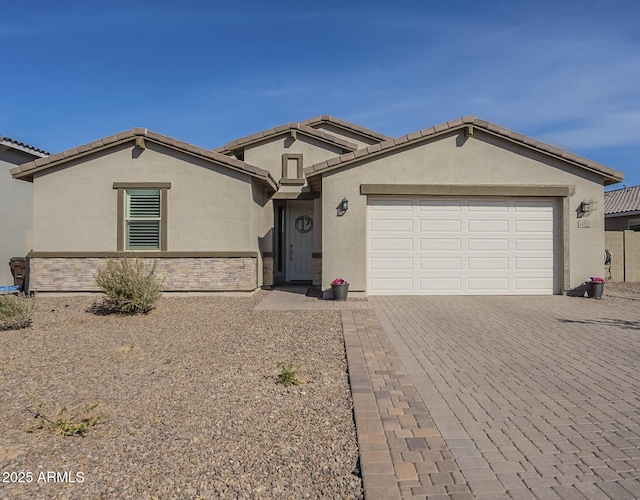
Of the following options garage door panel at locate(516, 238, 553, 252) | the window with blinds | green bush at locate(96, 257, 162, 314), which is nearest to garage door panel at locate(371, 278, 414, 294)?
garage door panel at locate(516, 238, 553, 252)

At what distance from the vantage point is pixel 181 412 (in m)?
4.23

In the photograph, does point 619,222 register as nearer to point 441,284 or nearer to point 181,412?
point 441,284

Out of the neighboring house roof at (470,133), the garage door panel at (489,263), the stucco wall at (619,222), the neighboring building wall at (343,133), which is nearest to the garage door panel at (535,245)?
the garage door panel at (489,263)

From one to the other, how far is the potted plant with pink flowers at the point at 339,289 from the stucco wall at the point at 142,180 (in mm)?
2635

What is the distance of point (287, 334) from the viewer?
7398mm

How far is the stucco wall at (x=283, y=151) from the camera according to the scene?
49.2 feet

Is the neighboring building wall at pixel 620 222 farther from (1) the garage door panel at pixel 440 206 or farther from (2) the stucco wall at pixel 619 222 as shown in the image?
(1) the garage door panel at pixel 440 206

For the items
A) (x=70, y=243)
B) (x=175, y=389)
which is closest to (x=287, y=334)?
(x=175, y=389)

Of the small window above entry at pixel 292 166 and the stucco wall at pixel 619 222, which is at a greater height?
the small window above entry at pixel 292 166

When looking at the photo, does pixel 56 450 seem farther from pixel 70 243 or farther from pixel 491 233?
pixel 491 233

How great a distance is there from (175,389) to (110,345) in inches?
102

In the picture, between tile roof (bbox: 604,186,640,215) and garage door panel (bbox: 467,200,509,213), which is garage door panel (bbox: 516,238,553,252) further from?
tile roof (bbox: 604,186,640,215)

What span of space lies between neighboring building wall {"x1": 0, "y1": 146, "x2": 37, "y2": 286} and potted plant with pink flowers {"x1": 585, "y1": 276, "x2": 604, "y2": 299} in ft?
56.4

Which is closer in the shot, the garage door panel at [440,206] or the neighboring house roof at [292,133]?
the garage door panel at [440,206]
